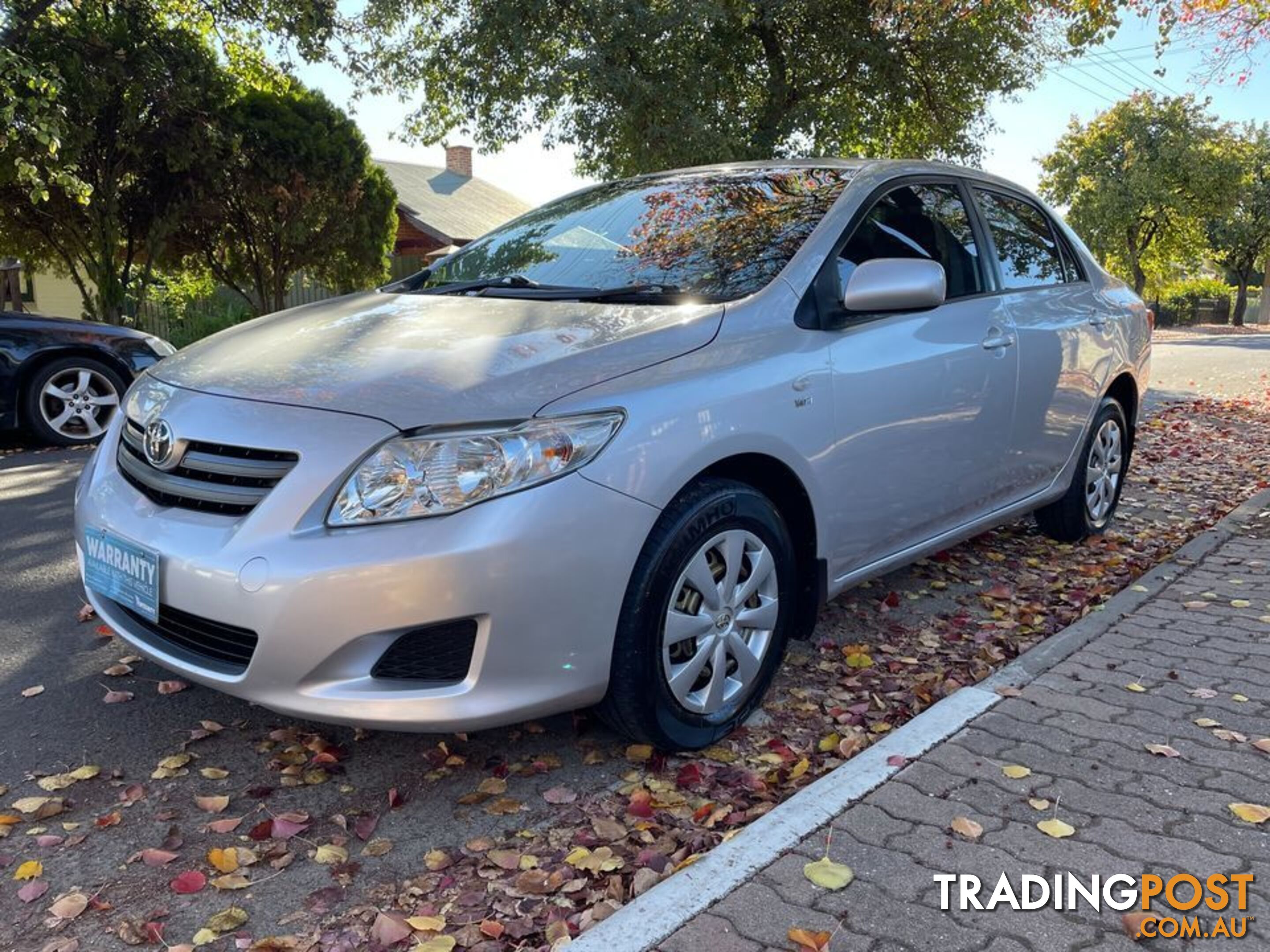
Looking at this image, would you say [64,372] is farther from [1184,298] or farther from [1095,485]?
[1184,298]

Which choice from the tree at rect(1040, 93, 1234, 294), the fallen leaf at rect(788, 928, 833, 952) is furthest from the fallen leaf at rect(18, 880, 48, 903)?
the tree at rect(1040, 93, 1234, 294)

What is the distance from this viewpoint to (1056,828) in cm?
255

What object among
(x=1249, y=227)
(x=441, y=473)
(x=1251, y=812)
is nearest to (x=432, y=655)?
(x=441, y=473)

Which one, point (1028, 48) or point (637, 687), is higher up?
point (1028, 48)

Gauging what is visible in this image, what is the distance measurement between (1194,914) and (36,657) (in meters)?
3.64

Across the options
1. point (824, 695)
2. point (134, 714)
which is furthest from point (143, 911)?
point (824, 695)

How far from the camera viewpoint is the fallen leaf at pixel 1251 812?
8.45 feet

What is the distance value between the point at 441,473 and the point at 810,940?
1.30 meters

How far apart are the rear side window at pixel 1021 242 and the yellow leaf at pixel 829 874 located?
9.21ft

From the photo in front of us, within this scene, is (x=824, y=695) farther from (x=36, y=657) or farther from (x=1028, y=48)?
(x=1028, y=48)

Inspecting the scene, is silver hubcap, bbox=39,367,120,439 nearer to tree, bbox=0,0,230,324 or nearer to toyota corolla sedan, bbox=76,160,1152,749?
tree, bbox=0,0,230,324

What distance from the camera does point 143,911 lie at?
7.48 feet

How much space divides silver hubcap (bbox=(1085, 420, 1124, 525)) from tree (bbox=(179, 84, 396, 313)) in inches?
508
